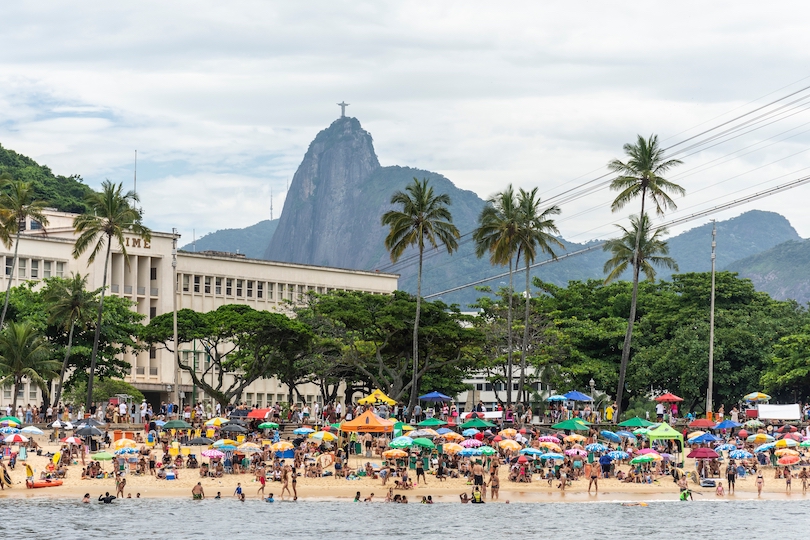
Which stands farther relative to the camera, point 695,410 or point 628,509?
point 695,410

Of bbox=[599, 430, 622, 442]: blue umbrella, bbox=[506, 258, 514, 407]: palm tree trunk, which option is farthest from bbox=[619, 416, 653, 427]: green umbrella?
bbox=[506, 258, 514, 407]: palm tree trunk

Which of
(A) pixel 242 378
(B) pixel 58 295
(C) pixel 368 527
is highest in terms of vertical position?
(B) pixel 58 295

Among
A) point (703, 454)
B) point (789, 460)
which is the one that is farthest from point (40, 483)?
point (789, 460)

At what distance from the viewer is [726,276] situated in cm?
9344

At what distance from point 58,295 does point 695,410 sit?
45.3 meters

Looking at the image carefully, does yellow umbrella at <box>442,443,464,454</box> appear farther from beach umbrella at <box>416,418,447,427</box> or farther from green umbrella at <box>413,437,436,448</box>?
beach umbrella at <box>416,418,447,427</box>

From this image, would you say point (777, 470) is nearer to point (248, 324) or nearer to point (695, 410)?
point (695, 410)

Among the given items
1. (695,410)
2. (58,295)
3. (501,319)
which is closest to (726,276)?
(695,410)

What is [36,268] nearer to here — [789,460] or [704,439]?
[704,439]

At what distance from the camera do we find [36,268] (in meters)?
97.5

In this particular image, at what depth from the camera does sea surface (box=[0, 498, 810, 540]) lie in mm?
47969

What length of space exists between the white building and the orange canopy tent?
2999cm

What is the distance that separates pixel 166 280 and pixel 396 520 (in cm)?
5956

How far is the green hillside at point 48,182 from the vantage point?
5123 inches
